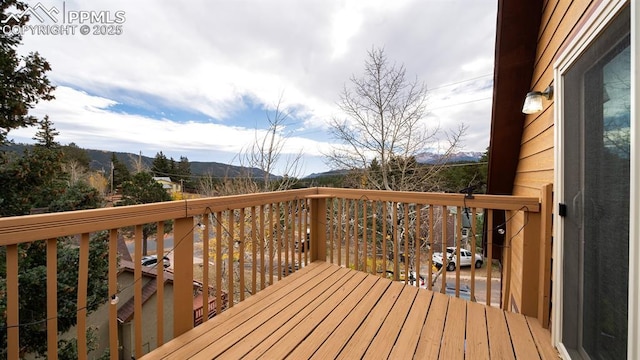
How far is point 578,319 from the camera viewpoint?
1.34m

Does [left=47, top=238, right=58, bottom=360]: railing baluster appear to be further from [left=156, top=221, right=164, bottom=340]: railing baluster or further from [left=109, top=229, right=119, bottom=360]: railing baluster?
[left=156, top=221, right=164, bottom=340]: railing baluster

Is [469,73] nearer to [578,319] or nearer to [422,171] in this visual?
[422,171]

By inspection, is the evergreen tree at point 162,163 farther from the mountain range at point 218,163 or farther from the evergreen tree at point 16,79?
the evergreen tree at point 16,79

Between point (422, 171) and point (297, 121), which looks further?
point (297, 121)

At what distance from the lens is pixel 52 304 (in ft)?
3.63

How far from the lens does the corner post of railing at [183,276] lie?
1642 millimetres

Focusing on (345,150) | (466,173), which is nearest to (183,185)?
(345,150)

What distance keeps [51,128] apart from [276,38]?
5.29m

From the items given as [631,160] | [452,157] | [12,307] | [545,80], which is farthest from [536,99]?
[452,157]

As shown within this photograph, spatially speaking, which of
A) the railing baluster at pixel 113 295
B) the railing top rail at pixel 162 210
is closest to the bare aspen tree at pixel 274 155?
the railing top rail at pixel 162 210

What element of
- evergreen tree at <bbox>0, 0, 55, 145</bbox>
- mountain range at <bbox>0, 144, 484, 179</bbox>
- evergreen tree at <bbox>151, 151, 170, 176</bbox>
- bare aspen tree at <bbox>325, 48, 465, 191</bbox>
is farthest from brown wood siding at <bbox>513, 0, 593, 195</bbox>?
evergreen tree at <bbox>151, 151, 170, 176</bbox>

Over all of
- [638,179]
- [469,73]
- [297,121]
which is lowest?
[638,179]

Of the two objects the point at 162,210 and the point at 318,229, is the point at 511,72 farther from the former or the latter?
the point at 162,210

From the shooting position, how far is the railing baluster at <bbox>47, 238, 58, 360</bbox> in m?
1.10
